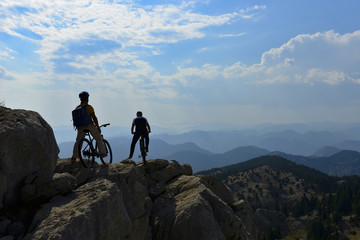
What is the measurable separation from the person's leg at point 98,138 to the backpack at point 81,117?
0.51 meters

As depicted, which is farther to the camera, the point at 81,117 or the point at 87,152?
the point at 87,152

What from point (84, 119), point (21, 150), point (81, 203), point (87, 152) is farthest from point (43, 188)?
point (84, 119)

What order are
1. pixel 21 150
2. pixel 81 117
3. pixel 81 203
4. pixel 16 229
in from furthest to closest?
pixel 81 117, pixel 81 203, pixel 21 150, pixel 16 229

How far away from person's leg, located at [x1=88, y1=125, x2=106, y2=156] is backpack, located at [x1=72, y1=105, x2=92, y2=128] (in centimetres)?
51

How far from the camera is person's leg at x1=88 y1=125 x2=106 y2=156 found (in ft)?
54.2

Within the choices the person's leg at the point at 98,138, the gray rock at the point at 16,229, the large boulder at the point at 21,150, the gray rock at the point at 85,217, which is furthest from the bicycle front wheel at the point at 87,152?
the gray rock at the point at 16,229

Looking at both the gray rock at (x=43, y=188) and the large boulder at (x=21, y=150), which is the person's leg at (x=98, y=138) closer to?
the large boulder at (x=21, y=150)

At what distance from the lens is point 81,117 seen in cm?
1616

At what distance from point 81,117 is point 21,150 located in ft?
17.6

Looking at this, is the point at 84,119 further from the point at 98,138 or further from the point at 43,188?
the point at 43,188

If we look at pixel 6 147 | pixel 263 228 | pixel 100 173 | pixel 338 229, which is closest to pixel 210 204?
pixel 100 173

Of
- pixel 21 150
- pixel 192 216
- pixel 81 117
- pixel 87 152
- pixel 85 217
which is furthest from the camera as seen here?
pixel 87 152

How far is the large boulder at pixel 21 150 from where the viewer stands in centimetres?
1020

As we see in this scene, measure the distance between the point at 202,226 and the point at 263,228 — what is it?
185810 mm
